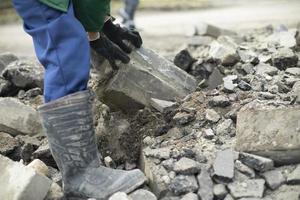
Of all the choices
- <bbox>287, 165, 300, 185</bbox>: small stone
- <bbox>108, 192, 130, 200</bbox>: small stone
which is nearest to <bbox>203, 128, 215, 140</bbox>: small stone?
<bbox>287, 165, 300, 185</bbox>: small stone

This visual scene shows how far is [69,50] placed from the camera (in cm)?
229

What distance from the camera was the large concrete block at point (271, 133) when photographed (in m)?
2.41

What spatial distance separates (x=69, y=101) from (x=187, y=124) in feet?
2.83

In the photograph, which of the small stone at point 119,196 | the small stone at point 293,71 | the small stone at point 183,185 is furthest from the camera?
the small stone at point 293,71

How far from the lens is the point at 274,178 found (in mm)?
2352

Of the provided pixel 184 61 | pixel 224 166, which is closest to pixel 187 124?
pixel 224 166

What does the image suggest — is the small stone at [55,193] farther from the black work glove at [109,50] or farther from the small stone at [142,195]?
the black work glove at [109,50]

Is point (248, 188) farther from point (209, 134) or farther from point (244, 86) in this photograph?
point (244, 86)

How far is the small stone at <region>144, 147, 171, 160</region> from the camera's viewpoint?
103 inches

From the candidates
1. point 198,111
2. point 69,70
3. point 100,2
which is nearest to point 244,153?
point 198,111

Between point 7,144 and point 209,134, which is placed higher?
point 209,134

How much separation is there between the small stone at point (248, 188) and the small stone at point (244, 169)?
0.03 meters

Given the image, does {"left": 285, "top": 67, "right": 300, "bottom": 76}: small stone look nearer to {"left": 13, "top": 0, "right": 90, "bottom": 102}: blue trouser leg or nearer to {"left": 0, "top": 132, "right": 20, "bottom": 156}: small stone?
{"left": 13, "top": 0, "right": 90, "bottom": 102}: blue trouser leg

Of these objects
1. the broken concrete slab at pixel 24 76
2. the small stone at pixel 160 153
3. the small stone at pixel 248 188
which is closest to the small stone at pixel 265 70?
the small stone at pixel 160 153
